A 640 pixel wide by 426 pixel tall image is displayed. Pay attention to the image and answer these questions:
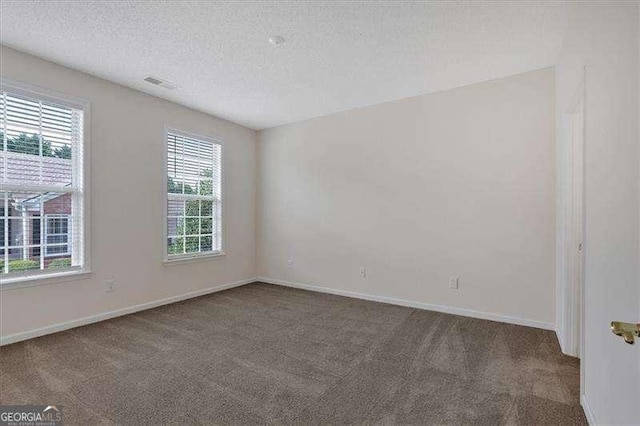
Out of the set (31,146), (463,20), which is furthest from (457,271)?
(31,146)

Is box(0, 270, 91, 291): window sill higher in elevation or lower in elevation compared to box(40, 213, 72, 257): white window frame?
lower

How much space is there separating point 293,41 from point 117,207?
104 inches

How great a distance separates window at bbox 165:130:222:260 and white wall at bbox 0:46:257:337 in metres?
0.17

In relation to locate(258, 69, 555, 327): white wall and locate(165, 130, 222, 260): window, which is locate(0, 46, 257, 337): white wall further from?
locate(258, 69, 555, 327): white wall

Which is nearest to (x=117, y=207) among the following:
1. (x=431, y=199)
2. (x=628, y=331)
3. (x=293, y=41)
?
(x=293, y=41)

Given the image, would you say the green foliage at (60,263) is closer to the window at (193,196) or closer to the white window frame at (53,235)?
the white window frame at (53,235)

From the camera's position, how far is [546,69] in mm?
3127

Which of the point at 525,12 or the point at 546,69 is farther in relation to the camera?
the point at 546,69

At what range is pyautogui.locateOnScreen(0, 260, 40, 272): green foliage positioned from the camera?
9.27 ft

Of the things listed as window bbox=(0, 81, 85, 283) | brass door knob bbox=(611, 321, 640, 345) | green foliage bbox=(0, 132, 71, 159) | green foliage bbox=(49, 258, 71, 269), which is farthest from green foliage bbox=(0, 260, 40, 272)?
brass door knob bbox=(611, 321, 640, 345)

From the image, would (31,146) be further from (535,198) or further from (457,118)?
(535,198)

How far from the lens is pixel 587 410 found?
1.76 m

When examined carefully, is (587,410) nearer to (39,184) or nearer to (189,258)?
(189,258)

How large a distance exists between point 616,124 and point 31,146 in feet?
14.0
